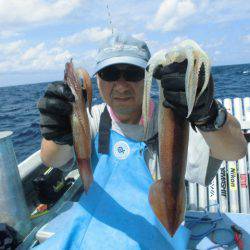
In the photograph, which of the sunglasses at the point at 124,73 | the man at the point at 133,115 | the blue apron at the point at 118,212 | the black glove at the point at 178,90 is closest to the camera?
the black glove at the point at 178,90

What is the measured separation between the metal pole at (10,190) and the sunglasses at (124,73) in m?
1.60

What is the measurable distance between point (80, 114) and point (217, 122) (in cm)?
96

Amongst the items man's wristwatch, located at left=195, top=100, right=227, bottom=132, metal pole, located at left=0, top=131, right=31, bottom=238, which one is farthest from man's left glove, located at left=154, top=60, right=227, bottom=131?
metal pole, located at left=0, top=131, right=31, bottom=238

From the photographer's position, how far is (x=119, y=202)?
3.37 metres

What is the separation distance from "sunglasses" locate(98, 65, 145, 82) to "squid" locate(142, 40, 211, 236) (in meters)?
1.13

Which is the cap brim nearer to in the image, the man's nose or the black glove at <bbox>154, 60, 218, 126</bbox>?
the man's nose

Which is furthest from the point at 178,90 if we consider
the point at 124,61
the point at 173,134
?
the point at 124,61

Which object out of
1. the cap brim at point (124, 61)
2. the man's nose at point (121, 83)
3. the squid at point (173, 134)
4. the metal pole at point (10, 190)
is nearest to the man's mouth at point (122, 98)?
the man's nose at point (121, 83)

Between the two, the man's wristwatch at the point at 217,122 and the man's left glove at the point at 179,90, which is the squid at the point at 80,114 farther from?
the man's wristwatch at the point at 217,122

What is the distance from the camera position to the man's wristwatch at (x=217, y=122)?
2363 mm

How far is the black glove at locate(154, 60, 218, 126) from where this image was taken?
1.95 m

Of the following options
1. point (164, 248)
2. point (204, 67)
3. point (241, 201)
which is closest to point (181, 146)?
point (204, 67)

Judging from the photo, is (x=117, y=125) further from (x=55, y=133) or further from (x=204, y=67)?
(x=204, y=67)

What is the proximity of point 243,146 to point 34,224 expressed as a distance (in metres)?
3.01
